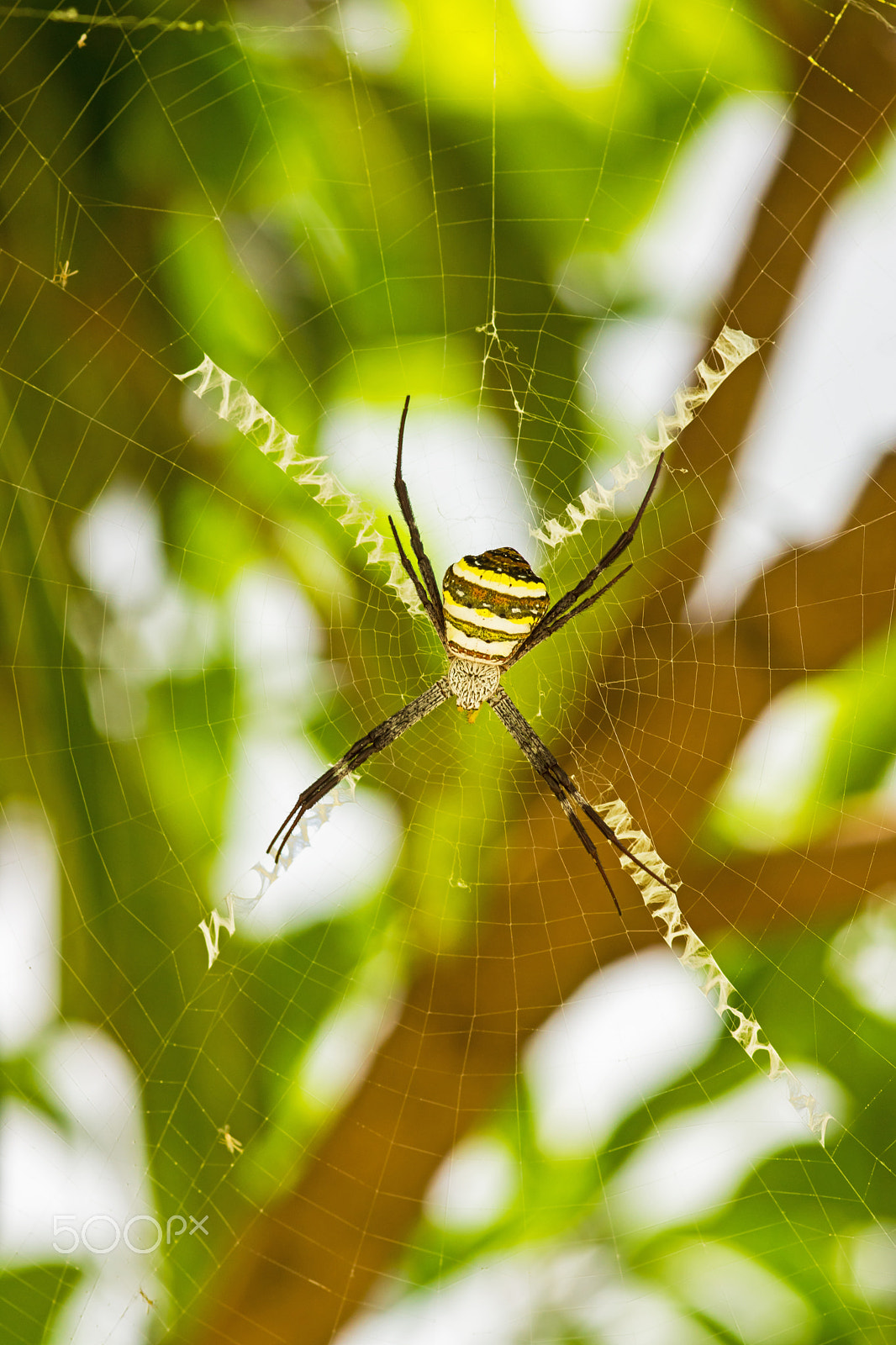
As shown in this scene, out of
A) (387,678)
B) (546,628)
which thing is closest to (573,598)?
(546,628)

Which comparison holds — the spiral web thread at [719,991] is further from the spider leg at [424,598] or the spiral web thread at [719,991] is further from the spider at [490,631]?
the spider leg at [424,598]

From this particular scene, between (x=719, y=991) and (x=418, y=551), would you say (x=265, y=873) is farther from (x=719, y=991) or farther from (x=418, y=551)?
(x=719, y=991)


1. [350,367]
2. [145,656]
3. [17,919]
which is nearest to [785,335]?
[350,367]

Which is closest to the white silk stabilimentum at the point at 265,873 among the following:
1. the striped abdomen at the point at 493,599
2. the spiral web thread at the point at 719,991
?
the striped abdomen at the point at 493,599

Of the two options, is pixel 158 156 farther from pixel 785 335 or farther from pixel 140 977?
pixel 140 977

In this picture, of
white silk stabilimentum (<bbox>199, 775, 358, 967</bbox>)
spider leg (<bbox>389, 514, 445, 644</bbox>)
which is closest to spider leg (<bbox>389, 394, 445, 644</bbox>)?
spider leg (<bbox>389, 514, 445, 644</bbox>)

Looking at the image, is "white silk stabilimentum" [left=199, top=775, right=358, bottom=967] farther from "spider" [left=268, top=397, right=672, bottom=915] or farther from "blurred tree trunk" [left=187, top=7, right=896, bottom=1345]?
"blurred tree trunk" [left=187, top=7, right=896, bottom=1345]
